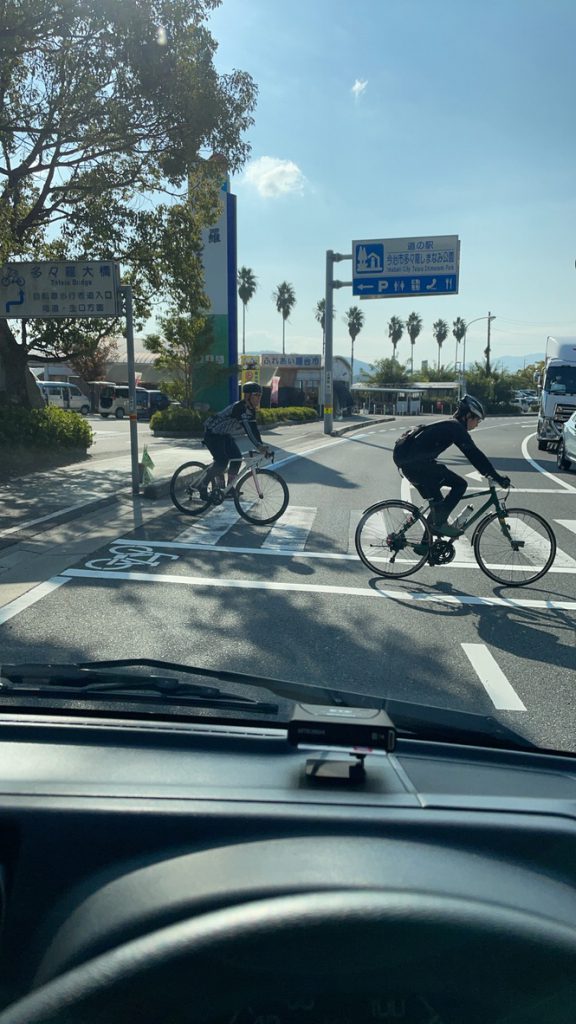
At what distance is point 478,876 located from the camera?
4.67ft

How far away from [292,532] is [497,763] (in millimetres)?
8009

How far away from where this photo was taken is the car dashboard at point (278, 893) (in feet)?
4.07

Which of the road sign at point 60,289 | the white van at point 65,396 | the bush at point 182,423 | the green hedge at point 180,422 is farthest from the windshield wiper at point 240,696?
the white van at point 65,396

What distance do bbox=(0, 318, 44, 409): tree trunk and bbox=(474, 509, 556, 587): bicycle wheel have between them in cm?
1371

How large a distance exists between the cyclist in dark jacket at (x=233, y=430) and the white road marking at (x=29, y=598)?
344 centimetres

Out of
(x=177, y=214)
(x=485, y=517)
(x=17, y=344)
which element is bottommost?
(x=485, y=517)

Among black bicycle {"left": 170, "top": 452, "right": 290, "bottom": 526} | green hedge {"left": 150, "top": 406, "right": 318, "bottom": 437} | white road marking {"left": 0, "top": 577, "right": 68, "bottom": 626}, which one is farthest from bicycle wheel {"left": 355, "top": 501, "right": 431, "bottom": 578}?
green hedge {"left": 150, "top": 406, "right": 318, "bottom": 437}

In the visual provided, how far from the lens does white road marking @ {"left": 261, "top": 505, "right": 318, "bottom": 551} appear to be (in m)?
9.27

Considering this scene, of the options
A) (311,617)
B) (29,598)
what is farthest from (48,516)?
(311,617)

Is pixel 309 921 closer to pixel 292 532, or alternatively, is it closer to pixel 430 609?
pixel 430 609

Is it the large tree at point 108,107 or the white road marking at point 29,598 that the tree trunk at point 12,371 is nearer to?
the large tree at point 108,107

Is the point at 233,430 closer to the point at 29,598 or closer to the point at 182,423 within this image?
the point at 29,598

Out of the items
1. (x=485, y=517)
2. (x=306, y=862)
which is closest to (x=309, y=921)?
(x=306, y=862)

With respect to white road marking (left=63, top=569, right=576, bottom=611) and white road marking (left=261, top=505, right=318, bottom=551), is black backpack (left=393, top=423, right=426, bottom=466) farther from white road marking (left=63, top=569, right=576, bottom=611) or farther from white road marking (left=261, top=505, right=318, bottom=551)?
white road marking (left=261, top=505, right=318, bottom=551)
